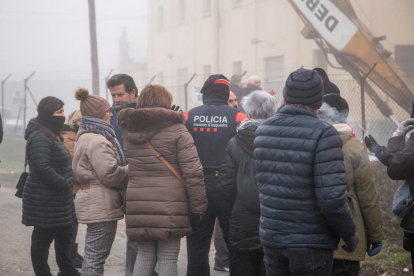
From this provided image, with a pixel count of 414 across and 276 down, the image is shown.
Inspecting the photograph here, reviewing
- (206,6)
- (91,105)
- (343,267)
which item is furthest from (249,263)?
(206,6)

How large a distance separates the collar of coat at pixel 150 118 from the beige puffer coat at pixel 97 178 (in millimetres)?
333

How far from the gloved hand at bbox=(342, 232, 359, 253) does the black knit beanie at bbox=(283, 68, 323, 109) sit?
2.56 ft

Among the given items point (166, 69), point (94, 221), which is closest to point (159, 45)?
point (166, 69)

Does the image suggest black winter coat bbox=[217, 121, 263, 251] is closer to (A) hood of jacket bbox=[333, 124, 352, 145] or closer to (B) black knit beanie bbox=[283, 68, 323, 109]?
(A) hood of jacket bbox=[333, 124, 352, 145]

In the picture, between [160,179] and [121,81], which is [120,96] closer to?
[121,81]

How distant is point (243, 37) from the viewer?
2161 centimetres

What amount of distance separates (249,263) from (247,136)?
A: 3.17 feet

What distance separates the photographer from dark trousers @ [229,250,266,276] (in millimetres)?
3742

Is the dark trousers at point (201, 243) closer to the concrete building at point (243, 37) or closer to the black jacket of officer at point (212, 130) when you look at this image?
the black jacket of officer at point (212, 130)

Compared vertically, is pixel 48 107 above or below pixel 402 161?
above

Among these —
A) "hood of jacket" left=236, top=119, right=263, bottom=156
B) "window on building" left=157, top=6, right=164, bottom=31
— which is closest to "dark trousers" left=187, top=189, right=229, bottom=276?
"hood of jacket" left=236, top=119, right=263, bottom=156

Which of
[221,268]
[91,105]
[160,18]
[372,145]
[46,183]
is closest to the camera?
[372,145]

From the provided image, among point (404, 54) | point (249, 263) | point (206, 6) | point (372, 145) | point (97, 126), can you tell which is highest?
point (206, 6)

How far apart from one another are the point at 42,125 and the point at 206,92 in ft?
5.38
